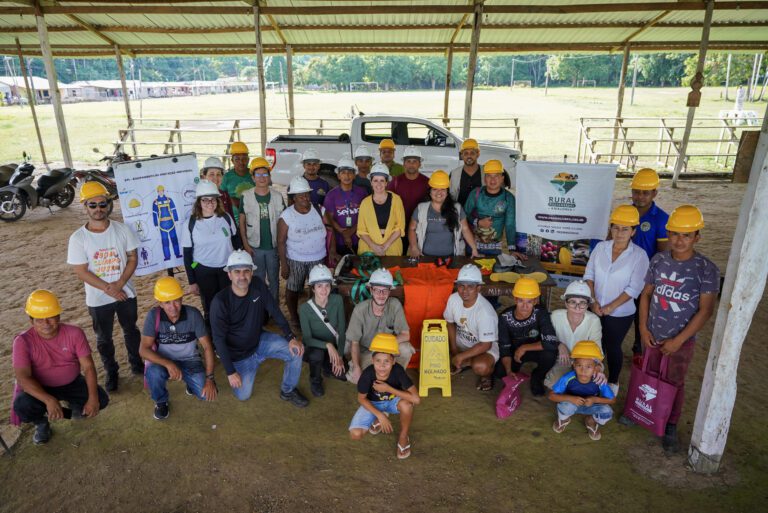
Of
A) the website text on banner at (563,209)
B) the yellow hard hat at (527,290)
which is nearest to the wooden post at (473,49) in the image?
the website text on banner at (563,209)

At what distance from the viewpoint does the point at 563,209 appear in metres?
5.47

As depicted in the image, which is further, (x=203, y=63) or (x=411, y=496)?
(x=203, y=63)

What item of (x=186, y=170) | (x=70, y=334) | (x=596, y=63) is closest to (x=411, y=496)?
(x=70, y=334)

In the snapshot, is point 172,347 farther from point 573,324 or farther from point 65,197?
point 65,197

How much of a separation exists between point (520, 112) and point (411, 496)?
32927 millimetres

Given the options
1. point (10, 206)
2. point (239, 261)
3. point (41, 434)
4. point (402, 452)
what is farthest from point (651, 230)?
point (10, 206)

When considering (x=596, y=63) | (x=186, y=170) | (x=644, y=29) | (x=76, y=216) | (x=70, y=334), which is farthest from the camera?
(x=596, y=63)

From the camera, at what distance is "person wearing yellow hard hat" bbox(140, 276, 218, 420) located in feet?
13.0

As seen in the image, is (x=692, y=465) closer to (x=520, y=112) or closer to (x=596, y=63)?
(x=520, y=112)

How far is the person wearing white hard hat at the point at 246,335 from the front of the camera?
4062 mm

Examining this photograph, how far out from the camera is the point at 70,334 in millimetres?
3717

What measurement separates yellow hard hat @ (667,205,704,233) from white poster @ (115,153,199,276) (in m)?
4.50

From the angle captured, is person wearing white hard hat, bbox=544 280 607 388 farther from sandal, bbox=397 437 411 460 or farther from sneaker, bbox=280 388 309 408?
sneaker, bbox=280 388 309 408

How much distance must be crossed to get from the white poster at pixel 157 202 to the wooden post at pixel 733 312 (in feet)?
15.8
